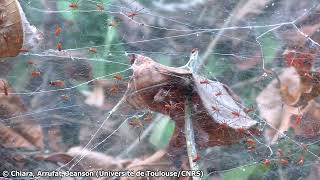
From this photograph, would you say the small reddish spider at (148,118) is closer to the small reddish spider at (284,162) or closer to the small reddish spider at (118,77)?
the small reddish spider at (118,77)

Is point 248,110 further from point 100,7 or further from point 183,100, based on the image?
point 100,7

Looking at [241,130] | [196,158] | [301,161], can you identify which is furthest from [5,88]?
[301,161]

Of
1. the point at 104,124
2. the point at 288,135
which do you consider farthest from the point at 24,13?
the point at 288,135

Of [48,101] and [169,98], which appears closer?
[169,98]

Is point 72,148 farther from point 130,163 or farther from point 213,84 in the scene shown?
point 213,84

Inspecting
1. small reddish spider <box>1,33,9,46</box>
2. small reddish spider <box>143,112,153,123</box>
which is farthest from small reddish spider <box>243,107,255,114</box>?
small reddish spider <box>1,33,9,46</box>
